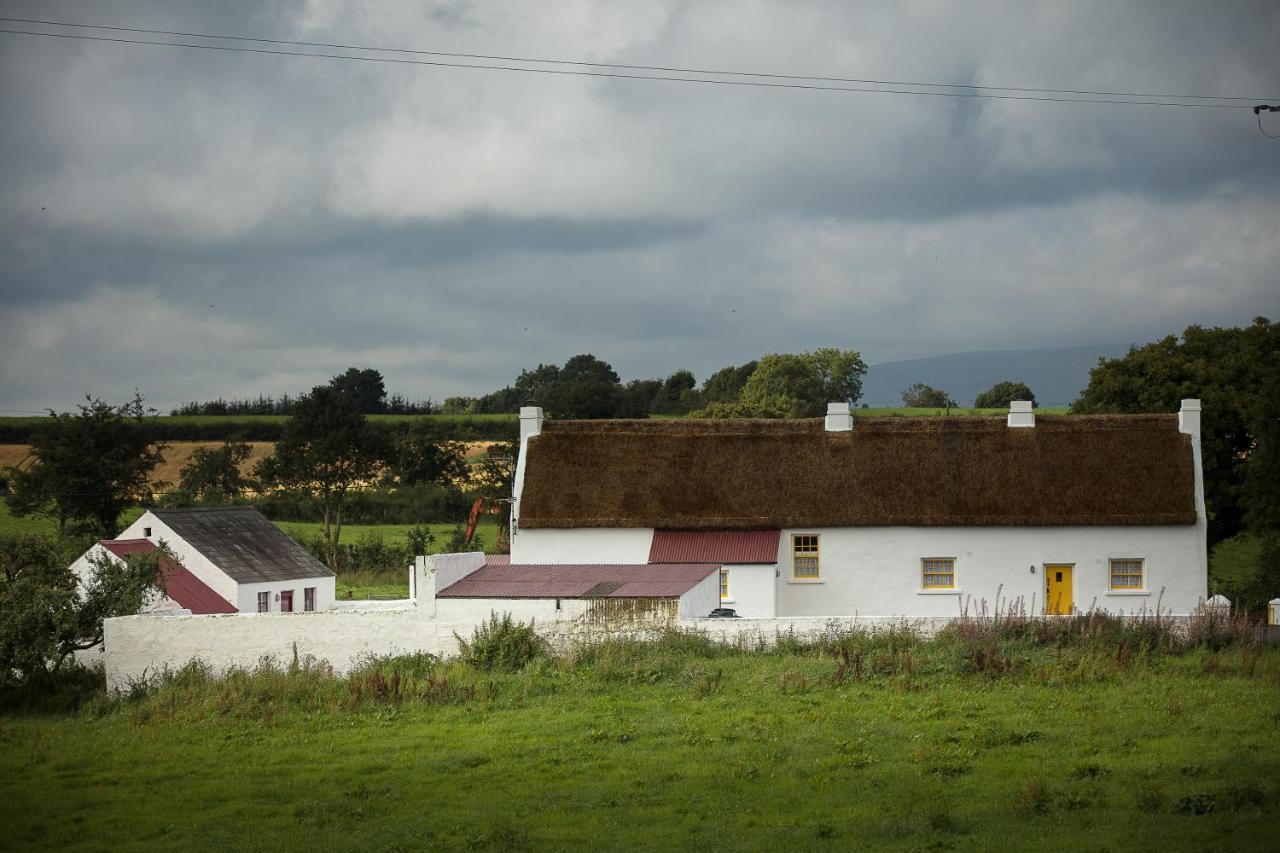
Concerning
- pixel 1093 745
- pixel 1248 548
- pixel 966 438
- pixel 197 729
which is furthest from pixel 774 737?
pixel 1248 548

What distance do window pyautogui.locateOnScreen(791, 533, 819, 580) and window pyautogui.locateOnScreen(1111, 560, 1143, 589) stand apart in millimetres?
7528

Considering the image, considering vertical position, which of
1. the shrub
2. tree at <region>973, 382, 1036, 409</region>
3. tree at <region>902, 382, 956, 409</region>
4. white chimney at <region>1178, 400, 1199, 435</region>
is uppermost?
tree at <region>902, 382, 956, 409</region>

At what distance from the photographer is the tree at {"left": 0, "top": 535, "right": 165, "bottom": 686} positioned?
26516 millimetres

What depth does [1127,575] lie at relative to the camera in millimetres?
35938

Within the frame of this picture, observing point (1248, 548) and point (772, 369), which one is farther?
point (772, 369)

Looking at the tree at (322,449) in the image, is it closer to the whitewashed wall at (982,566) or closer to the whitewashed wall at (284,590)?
the whitewashed wall at (284,590)

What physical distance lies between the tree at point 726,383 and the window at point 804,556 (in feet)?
250

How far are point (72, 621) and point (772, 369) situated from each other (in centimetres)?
7026

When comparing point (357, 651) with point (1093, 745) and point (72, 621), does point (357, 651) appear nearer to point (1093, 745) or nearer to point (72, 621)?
point (72, 621)

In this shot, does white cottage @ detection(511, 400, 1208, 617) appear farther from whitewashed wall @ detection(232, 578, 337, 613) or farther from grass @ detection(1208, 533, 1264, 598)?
grass @ detection(1208, 533, 1264, 598)

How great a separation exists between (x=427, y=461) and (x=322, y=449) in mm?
15317

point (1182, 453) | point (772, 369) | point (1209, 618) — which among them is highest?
point (772, 369)

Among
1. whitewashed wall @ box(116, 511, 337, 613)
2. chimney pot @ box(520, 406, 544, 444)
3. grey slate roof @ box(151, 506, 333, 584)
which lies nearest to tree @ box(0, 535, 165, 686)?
whitewashed wall @ box(116, 511, 337, 613)

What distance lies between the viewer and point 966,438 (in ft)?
128
